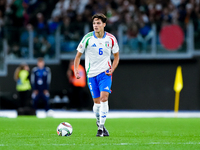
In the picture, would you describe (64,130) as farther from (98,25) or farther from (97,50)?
(98,25)

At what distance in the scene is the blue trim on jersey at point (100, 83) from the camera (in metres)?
9.06

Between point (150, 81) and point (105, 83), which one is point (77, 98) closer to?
point (150, 81)

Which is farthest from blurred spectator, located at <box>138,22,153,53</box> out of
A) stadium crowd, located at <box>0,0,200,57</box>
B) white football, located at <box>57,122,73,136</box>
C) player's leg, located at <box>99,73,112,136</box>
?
white football, located at <box>57,122,73,136</box>

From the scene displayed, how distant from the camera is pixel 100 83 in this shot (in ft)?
30.0

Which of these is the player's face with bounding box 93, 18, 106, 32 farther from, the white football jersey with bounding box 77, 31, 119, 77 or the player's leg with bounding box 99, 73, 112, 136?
the player's leg with bounding box 99, 73, 112, 136

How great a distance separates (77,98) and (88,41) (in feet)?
41.5

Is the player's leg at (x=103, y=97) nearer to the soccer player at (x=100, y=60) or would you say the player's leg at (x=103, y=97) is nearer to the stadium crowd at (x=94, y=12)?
the soccer player at (x=100, y=60)

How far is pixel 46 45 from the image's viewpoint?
72.9 feet

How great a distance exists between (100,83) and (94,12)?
13.6 m

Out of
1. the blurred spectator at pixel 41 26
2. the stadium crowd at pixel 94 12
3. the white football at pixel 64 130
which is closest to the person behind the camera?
the white football at pixel 64 130

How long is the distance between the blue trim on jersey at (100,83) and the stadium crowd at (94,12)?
494 inches

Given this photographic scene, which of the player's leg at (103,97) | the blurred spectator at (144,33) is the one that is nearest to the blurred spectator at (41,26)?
the blurred spectator at (144,33)

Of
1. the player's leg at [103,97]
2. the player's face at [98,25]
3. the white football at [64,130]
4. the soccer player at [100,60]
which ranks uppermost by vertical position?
the player's face at [98,25]

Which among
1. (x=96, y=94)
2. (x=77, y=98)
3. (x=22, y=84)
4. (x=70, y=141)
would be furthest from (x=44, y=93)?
(x=70, y=141)
